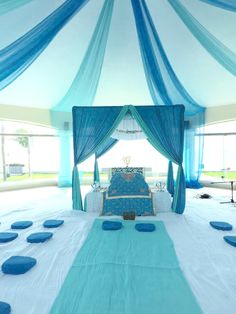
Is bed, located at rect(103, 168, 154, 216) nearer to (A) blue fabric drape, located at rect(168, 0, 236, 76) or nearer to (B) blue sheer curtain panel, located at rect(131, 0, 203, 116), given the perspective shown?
(B) blue sheer curtain panel, located at rect(131, 0, 203, 116)

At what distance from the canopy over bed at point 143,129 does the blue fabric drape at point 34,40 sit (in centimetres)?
152

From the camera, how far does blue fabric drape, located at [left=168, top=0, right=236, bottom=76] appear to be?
116 inches

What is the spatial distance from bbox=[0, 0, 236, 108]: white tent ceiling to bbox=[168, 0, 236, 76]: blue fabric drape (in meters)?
0.08

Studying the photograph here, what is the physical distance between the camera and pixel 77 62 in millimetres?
4426

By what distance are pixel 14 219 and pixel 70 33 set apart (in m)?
3.40

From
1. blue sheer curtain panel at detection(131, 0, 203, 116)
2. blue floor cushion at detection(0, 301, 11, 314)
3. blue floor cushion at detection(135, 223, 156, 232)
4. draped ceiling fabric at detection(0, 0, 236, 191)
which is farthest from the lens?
blue floor cushion at detection(135, 223, 156, 232)

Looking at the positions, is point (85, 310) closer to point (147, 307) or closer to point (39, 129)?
point (147, 307)

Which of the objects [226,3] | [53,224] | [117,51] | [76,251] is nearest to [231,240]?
[76,251]

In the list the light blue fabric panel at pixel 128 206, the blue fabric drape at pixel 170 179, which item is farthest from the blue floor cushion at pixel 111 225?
the blue fabric drape at pixel 170 179

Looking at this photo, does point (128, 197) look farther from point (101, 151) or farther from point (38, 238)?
point (101, 151)

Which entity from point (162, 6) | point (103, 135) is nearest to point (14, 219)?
point (103, 135)

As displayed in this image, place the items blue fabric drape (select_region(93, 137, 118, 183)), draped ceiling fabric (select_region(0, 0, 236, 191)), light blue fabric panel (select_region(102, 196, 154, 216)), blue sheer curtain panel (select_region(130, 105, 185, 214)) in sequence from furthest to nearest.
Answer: blue fabric drape (select_region(93, 137, 118, 183)) → blue sheer curtain panel (select_region(130, 105, 185, 214)) → light blue fabric panel (select_region(102, 196, 154, 216)) → draped ceiling fabric (select_region(0, 0, 236, 191))

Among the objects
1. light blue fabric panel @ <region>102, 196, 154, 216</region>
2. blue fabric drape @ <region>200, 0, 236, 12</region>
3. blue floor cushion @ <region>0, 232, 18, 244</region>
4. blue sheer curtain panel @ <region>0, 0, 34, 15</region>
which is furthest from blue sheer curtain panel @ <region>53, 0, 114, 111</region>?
blue floor cushion @ <region>0, 232, 18, 244</region>

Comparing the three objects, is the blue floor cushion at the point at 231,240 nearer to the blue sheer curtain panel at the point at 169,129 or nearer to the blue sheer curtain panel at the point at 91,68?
the blue sheer curtain panel at the point at 169,129
